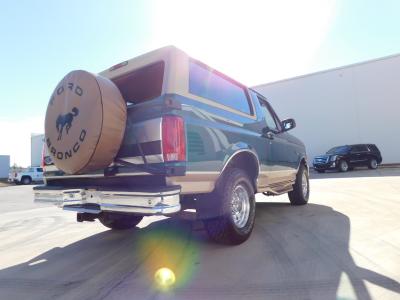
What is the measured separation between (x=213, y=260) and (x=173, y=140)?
1.37 meters

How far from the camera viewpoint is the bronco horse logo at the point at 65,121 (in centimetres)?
319

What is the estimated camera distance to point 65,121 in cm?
327

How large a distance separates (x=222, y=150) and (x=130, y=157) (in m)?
1.04

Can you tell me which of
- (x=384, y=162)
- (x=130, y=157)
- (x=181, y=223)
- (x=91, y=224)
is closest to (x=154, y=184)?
(x=130, y=157)

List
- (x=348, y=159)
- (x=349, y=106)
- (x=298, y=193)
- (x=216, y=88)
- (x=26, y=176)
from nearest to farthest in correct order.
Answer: (x=216, y=88), (x=298, y=193), (x=348, y=159), (x=349, y=106), (x=26, y=176)

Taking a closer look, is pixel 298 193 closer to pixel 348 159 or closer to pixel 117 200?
pixel 117 200

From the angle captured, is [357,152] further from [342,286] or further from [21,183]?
[21,183]

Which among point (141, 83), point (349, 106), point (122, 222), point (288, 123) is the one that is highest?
point (349, 106)

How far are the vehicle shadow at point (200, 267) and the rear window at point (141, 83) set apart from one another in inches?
75.8

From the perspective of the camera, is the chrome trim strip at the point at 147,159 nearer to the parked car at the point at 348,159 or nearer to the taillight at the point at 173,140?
the taillight at the point at 173,140

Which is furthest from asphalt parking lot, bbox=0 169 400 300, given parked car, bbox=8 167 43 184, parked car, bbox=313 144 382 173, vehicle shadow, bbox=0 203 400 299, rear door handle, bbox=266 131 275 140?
parked car, bbox=8 167 43 184

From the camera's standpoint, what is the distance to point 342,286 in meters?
2.64

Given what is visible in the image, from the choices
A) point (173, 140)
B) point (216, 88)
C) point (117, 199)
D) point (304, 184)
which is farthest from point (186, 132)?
point (304, 184)

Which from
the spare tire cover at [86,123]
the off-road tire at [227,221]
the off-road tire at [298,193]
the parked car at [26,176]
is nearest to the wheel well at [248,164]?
the off-road tire at [227,221]
